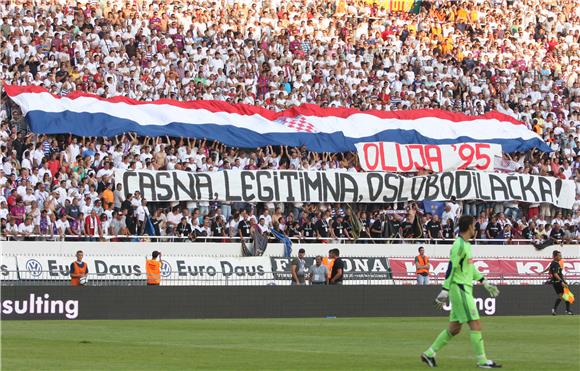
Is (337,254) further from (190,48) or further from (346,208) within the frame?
(190,48)

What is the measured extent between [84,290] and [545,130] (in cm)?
2288

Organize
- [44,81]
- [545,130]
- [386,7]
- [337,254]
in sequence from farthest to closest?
[386,7] < [545,130] < [44,81] < [337,254]

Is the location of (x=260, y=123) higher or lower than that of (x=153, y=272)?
higher

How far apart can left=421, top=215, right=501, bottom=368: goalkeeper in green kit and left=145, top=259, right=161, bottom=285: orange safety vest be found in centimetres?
1672

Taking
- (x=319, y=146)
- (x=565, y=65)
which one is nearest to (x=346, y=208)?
(x=319, y=146)

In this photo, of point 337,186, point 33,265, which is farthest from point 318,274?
point 33,265

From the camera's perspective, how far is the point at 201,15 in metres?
46.6

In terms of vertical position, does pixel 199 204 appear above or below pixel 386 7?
below

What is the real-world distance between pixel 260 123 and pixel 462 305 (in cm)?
2606

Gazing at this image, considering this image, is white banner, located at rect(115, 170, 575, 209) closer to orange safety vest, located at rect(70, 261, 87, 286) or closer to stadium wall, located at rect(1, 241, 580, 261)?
stadium wall, located at rect(1, 241, 580, 261)

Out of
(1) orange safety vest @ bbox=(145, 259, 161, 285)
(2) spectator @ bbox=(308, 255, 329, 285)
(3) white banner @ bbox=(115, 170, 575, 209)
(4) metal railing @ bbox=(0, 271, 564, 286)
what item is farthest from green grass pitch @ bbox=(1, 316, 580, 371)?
(3) white banner @ bbox=(115, 170, 575, 209)

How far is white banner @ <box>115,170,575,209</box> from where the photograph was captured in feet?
131

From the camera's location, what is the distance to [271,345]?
909 inches

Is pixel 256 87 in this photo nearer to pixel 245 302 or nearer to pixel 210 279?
pixel 210 279
